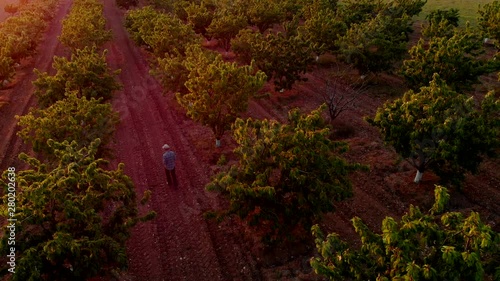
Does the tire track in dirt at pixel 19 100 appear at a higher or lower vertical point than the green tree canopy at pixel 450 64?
lower

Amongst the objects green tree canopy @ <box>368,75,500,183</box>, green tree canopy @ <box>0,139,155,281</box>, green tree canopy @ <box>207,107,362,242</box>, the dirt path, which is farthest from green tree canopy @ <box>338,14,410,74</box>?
green tree canopy @ <box>0,139,155,281</box>

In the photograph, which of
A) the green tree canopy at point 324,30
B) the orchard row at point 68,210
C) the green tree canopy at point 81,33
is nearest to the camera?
the orchard row at point 68,210

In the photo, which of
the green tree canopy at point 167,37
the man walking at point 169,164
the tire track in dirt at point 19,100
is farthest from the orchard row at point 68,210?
the green tree canopy at point 167,37

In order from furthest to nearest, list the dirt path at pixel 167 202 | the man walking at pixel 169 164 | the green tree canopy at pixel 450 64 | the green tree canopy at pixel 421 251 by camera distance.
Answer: the green tree canopy at pixel 450 64
the man walking at pixel 169 164
the dirt path at pixel 167 202
the green tree canopy at pixel 421 251

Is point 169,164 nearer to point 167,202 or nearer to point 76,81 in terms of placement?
point 167,202

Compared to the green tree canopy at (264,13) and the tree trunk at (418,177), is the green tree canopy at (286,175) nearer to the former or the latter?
the tree trunk at (418,177)

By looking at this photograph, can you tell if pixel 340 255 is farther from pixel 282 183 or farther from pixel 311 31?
pixel 311 31

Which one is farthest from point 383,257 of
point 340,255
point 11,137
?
point 11,137

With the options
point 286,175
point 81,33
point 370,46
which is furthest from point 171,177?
point 81,33
